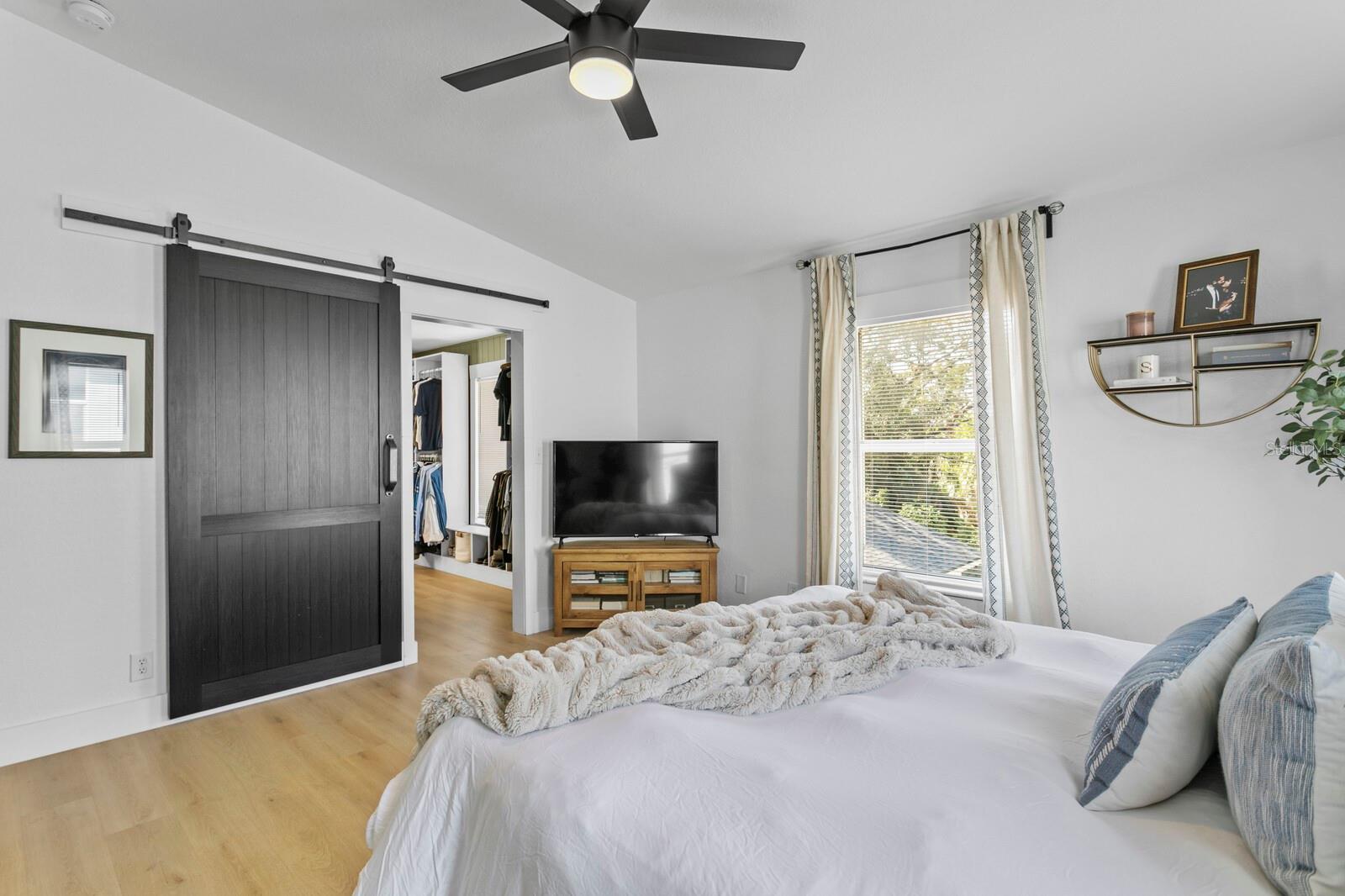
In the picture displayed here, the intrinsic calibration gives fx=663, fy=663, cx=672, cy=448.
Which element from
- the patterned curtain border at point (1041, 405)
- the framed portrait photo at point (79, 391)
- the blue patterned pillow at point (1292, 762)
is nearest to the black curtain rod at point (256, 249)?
the framed portrait photo at point (79, 391)

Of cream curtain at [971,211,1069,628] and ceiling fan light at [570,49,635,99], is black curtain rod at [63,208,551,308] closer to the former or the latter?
ceiling fan light at [570,49,635,99]

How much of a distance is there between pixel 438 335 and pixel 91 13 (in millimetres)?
3606

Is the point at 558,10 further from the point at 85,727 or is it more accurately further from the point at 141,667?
the point at 85,727

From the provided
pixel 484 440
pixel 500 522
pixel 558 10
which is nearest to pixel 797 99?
pixel 558 10

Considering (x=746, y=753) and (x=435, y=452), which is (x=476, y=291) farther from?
(x=746, y=753)

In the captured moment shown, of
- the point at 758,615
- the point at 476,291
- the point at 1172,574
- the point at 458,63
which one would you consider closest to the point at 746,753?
the point at 758,615

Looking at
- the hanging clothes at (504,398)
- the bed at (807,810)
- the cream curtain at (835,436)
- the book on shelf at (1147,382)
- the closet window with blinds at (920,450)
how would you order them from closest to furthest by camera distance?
the bed at (807,810)
the book on shelf at (1147,382)
the closet window with blinds at (920,450)
the cream curtain at (835,436)
the hanging clothes at (504,398)

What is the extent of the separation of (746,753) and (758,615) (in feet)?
2.77

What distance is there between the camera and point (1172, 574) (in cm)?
287

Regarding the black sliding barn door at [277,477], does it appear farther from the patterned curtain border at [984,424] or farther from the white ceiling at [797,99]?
the patterned curtain border at [984,424]

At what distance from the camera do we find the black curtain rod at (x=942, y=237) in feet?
10.3

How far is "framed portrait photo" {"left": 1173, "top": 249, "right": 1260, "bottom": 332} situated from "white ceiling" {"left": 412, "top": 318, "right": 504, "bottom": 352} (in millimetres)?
4426

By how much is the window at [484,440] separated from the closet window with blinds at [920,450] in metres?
3.55

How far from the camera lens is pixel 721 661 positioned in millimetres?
1705
